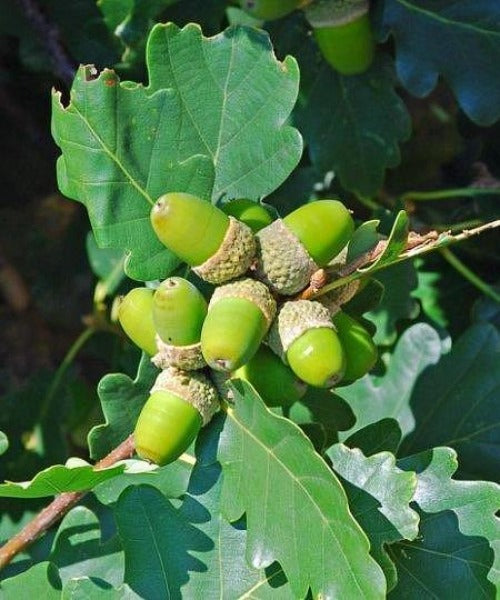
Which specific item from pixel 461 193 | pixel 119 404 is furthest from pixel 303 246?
pixel 461 193

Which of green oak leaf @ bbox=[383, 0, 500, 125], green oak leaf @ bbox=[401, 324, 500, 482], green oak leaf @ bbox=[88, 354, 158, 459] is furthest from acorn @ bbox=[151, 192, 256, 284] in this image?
green oak leaf @ bbox=[383, 0, 500, 125]

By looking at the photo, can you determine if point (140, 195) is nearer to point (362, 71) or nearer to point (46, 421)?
point (362, 71)

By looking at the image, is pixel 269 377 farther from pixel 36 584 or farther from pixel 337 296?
pixel 36 584

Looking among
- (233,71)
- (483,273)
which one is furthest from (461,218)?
(233,71)

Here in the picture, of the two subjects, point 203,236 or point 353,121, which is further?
point 353,121

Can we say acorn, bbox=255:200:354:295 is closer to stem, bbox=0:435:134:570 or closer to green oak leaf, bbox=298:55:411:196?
stem, bbox=0:435:134:570

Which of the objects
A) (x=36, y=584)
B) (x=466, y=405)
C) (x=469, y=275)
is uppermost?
(x=36, y=584)

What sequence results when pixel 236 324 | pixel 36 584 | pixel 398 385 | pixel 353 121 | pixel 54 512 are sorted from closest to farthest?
1. pixel 236 324
2. pixel 54 512
3. pixel 36 584
4. pixel 398 385
5. pixel 353 121

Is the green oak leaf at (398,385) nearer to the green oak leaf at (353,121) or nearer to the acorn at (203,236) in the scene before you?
the green oak leaf at (353,121)
